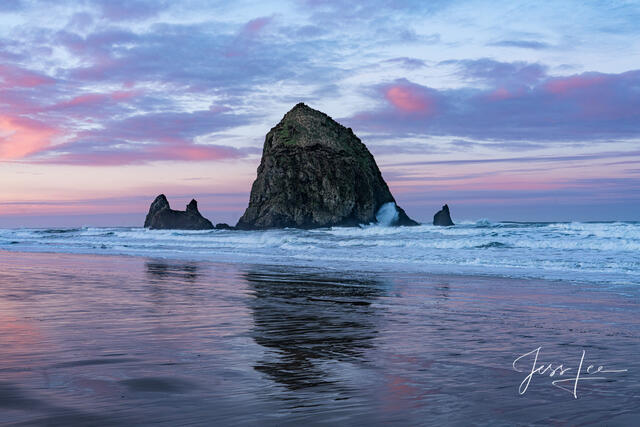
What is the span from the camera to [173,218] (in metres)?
83.7

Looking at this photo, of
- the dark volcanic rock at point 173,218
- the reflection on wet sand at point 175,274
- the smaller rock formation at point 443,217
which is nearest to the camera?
the reflection on wet sand at point 175,274

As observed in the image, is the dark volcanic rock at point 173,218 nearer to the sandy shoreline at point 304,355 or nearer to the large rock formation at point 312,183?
the large rock formation at point 312,183

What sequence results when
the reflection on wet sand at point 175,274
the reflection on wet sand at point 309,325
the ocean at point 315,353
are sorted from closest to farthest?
the ocean at point 315,353, the reflection on wet sand at point 309,325, the reflection on wet sand at point 175,274

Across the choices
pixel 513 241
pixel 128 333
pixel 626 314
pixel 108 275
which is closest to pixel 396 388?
pixel 128 333

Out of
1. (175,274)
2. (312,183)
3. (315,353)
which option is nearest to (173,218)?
(312,183)

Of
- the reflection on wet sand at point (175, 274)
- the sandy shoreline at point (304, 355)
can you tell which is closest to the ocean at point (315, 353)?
the sandy shoreline at point (304, 355)

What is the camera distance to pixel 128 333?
280 inches

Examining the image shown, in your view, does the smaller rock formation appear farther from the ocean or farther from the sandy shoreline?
the sandy shoreline

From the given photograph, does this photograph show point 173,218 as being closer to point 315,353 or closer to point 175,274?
point 175,274

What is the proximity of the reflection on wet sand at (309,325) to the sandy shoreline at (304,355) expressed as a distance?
0.12 feet

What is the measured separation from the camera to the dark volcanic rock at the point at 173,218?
266 ft

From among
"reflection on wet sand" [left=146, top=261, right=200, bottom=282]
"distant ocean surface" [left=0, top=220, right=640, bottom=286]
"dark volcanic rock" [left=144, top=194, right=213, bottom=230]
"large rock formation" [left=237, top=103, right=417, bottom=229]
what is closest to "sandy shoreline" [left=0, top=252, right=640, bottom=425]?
"reflection on wet sand" [left=146, top=261, right=200, bottom=282]

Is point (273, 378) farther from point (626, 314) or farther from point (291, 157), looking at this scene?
point (291, 157)

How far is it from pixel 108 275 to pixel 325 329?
11115 millimetres
